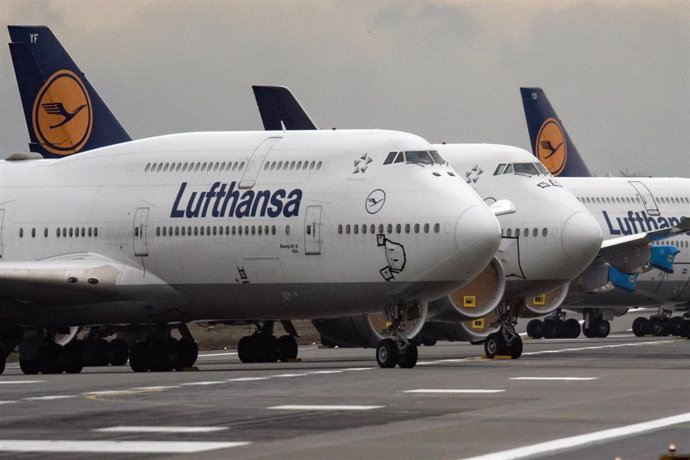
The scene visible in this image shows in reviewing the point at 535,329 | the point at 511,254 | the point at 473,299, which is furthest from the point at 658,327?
the point at 473,299

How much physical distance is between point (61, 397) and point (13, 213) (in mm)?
15179

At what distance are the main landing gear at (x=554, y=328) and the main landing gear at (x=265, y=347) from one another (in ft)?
74.7

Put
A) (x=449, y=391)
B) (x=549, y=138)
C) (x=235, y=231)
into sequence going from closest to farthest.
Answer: (x=449, y=391) < (x=235, y=231) < (x=549, y=138)

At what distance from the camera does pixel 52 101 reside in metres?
47.7

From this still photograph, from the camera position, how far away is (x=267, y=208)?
120ft

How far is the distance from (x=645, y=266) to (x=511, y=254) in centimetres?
989

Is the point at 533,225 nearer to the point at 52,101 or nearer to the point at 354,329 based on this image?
the point at 354,329

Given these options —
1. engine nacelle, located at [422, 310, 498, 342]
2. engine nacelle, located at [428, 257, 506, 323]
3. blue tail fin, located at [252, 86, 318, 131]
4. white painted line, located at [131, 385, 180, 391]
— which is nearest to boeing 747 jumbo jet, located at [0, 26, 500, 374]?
engine nacelle, located at [428, 257, 506, 323]

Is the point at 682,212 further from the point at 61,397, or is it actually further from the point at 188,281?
the point at 61,397

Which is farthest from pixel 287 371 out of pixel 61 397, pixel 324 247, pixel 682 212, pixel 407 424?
pixel 682 212

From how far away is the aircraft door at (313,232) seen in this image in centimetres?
3569

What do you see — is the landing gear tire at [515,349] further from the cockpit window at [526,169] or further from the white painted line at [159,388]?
the white painted line at [159,388]

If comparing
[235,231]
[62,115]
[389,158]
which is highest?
[62,115]

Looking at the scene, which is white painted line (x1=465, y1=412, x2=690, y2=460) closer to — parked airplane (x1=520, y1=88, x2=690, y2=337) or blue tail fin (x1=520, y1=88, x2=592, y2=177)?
parked airplane (x1=520, y1=88, x2=690, y2=337)
